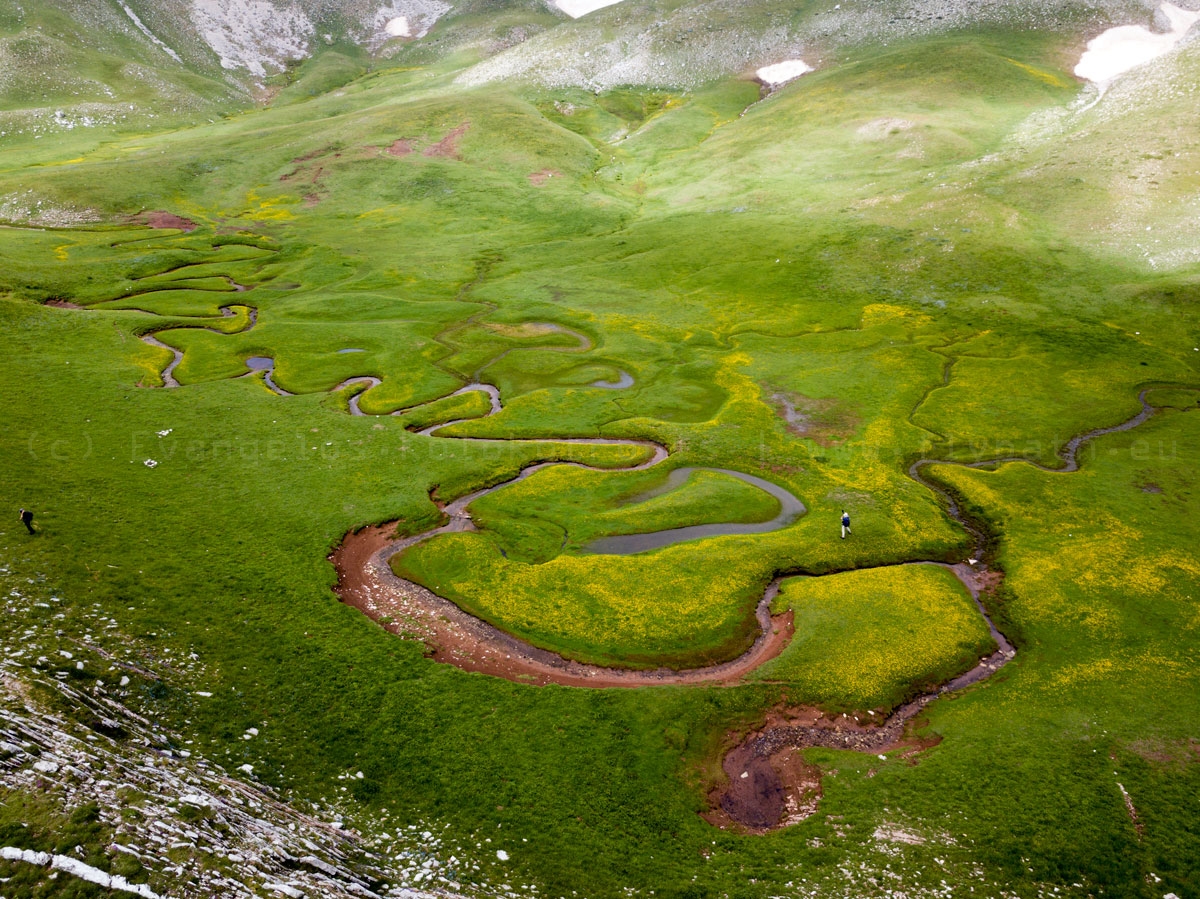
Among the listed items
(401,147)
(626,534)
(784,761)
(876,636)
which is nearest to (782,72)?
(401,147)

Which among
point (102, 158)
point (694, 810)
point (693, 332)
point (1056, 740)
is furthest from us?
point (102, 158)

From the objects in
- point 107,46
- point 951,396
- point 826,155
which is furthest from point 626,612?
point 107,46

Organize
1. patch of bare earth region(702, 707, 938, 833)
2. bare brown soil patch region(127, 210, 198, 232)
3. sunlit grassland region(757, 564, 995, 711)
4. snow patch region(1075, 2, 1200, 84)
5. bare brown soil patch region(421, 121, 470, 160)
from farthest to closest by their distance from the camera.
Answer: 1. bare brown soil patch region(421, 121, 470, 160)
2. snow patch region(1075, 2, 1200, 84)
3. bare brown soil patch region(127, 210, 198, 232)
4. sunlit grassland region(757, 564, 995, 711)
5. patch of bare earth region(702, 707, 938, 833)

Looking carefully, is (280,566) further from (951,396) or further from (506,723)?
(951,396)

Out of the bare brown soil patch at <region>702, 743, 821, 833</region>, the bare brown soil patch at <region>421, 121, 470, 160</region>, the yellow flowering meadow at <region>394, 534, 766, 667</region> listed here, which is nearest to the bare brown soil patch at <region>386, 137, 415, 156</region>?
the bare brown soil patch at <region>421, 121, 470, 160</region>

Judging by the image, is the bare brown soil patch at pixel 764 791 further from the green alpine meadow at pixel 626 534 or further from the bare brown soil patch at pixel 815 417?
the bare brown soil patch at pixel 815 417

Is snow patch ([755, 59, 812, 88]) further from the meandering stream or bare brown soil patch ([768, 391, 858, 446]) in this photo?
the meandering stream

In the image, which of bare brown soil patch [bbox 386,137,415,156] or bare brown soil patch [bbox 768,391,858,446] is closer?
bare brown soil patch [bbox 768,391,858,446]
